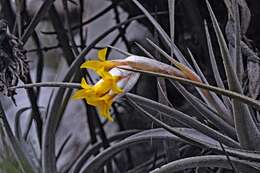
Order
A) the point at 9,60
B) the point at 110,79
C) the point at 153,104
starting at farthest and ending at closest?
the point at 9,60
the point at 153,104
the point at 110,79

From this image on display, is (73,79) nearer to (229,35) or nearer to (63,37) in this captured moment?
(63,37)

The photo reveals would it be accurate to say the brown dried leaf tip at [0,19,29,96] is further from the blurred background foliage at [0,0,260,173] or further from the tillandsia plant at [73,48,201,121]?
the tillandsia plant at [73,48,201,121]

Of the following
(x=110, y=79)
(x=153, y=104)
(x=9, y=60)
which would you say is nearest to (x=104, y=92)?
(x=110, y=79)

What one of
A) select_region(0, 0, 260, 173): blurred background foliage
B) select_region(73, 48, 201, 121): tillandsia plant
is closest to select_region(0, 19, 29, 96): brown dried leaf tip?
select_region(0, 0, 260, 173): blurred background foliage

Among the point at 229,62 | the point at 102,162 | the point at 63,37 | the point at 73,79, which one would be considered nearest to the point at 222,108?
the point at 229,62

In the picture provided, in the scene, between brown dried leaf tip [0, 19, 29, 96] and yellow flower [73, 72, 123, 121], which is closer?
yellow flower [73, 72, 123, 121]

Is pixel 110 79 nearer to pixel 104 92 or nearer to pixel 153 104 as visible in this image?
pixel 104 92
